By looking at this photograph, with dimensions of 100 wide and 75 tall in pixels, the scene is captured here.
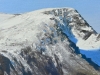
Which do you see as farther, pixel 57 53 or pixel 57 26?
pixel 57 26

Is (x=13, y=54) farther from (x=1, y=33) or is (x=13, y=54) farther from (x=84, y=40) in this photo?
(x=84, y=40)

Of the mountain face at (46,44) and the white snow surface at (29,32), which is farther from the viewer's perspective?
the white snow surface at (29,32)

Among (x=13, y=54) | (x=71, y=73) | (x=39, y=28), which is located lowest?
(x=71, y=73)

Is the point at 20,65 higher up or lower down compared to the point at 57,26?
lower down

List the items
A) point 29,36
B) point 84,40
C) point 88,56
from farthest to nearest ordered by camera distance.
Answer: point 84,40, point 88,56, point 29,36

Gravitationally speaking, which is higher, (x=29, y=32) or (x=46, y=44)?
(x=29, y=32)

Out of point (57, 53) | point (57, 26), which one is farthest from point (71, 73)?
point (57, 26)

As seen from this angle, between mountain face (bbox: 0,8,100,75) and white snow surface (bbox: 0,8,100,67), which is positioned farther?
white snow surface (bbox: 0,8,100,67)

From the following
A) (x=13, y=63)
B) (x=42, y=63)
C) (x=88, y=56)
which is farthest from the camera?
(x=88, y=56)
